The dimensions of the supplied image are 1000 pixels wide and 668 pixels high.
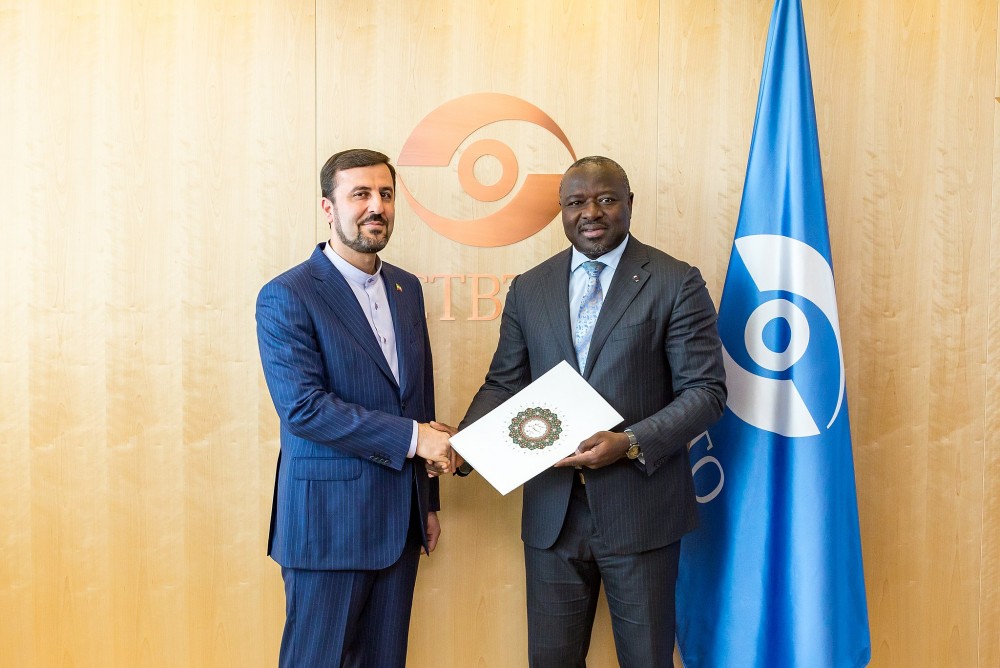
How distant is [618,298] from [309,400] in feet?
3.14

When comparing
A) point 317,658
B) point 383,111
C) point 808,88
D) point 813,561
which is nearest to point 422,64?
point 383,111

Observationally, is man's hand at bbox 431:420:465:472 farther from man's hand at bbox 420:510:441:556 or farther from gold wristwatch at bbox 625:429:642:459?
gold wristwatch at bbox 625:429:642:459

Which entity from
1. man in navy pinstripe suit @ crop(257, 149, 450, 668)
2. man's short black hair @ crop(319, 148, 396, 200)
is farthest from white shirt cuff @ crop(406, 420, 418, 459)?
man's short black hair @ crop(319, 148, 396, 200)

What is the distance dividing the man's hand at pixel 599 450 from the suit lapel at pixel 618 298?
213 millimetres

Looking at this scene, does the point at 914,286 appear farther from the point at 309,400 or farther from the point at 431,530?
the point at 309,400

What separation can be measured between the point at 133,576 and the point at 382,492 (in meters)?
1.25

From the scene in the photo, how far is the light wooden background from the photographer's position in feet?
8.59

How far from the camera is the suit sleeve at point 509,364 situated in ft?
7.71

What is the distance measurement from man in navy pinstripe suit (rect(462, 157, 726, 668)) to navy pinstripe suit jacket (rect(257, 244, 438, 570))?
0.34 metres

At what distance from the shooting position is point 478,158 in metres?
2.69

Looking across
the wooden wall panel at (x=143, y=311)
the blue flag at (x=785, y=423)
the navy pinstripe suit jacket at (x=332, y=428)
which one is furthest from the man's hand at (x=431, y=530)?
the blue flag at (x=785, y=423)

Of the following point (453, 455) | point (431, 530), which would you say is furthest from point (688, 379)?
point (431, 530)

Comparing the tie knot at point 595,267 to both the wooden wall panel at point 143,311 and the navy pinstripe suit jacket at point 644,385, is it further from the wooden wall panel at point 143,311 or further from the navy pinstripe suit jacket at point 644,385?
the wooden wall panel at point 143,311

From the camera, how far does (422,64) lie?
2662 mm
